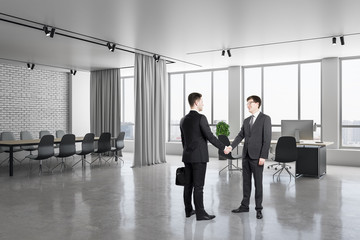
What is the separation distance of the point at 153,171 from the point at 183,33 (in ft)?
10.6

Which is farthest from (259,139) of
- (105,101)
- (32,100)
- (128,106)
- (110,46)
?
(128,106)

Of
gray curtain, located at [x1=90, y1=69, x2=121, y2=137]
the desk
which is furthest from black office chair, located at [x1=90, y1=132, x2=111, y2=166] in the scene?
the desk

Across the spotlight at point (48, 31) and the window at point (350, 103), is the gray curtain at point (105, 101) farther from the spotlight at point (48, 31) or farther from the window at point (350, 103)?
the window at point (350, 103)

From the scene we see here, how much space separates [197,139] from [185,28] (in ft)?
9.79

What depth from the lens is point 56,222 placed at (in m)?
3.95

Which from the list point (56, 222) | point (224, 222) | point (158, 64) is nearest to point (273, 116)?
point (158, 64)

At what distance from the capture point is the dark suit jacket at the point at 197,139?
3.81 metres

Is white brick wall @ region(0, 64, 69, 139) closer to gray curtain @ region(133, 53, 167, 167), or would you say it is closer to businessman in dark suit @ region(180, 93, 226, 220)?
gray curtain @ region(133, 53, 167, 167)

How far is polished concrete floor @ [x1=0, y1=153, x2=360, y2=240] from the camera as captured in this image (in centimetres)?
358

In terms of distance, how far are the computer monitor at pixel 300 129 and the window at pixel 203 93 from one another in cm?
415

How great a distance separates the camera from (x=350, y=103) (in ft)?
30.0

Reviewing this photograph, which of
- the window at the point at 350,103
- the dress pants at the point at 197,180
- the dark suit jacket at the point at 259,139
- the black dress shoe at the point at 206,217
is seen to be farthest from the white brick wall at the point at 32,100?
the window at the point at 350,103

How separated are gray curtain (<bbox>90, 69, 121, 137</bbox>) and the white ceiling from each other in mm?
1708

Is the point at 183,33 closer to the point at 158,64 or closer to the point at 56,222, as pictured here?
the point at 158,64
